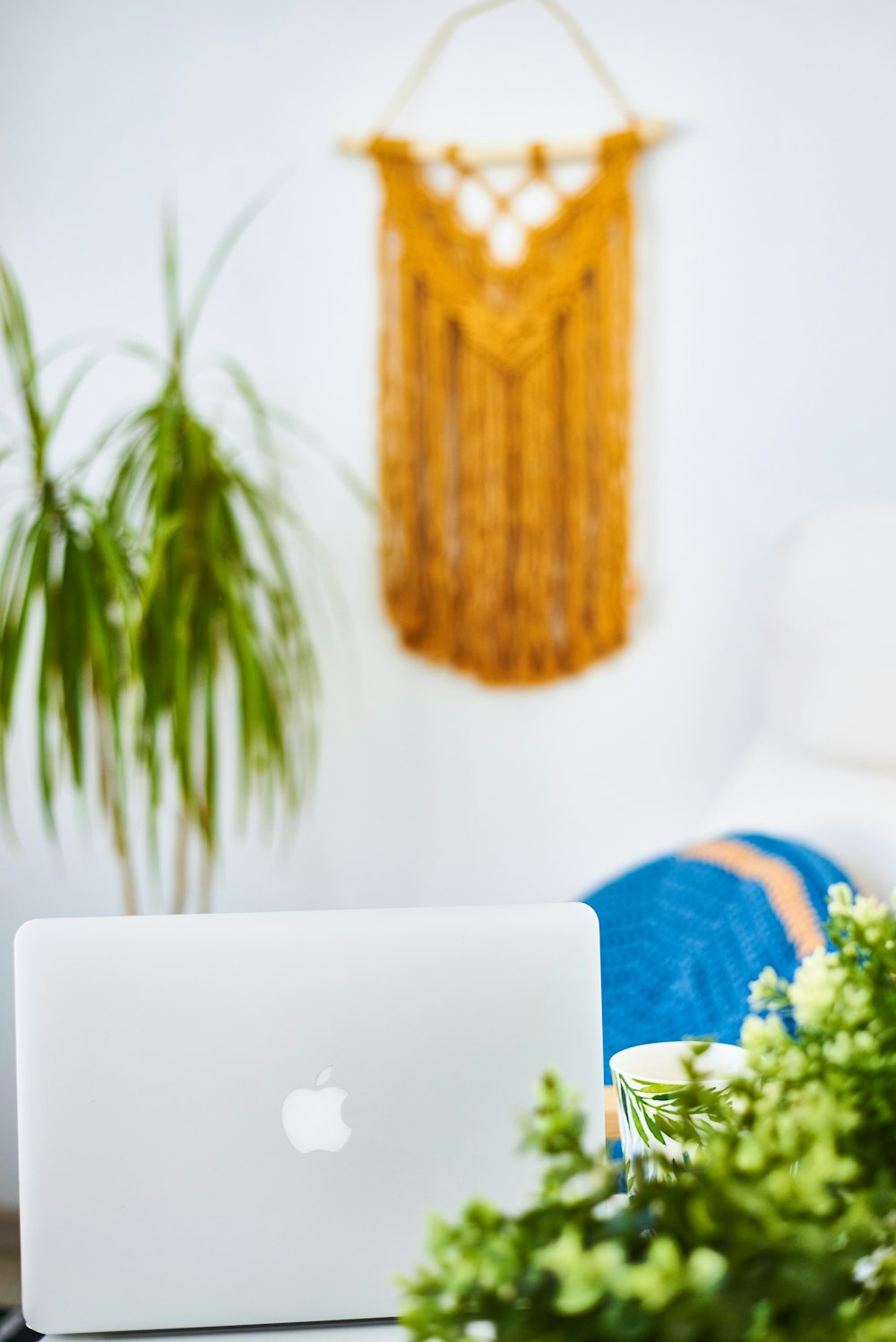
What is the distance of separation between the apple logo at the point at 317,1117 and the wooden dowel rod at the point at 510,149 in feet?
5.32

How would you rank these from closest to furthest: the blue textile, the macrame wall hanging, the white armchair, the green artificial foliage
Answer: the green artificial foliage → the blue textile → the white armchair → the macrame wall hanging

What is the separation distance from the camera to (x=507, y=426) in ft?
6.39

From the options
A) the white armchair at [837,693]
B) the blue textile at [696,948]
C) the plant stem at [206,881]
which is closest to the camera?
the blue textile at [696,948]

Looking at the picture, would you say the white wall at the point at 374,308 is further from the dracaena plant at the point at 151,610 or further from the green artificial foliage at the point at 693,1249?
the green artificial foliage at the point at 693,1249

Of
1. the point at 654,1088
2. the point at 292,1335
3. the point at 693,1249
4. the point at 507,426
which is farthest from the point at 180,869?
the point at 693,1249

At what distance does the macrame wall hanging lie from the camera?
1.91 metres

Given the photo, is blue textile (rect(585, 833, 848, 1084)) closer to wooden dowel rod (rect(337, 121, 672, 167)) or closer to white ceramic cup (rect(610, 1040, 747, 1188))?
white ceramic cup (rect(610, 1040, 747, 1188))

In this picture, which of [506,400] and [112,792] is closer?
[112,792]

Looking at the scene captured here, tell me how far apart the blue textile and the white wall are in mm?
654

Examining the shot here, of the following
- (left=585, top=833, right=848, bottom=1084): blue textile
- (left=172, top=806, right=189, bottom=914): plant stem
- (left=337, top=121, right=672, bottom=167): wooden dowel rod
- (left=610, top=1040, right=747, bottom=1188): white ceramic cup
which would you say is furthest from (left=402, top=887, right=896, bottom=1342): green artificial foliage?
(left=337, top=121, right=672, bottom=167): wooden dowel rod

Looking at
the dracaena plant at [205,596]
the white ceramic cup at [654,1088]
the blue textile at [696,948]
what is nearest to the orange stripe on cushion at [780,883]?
the blue textile at [696,948]

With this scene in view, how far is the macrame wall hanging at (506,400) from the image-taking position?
1.91 m

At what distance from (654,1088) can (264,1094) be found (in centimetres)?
22

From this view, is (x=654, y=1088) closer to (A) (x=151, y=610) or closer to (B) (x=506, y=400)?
(A) (x=151, y=610)
